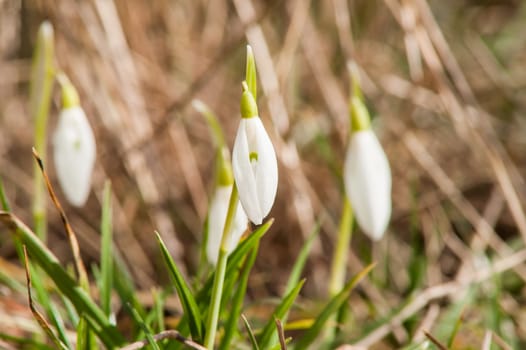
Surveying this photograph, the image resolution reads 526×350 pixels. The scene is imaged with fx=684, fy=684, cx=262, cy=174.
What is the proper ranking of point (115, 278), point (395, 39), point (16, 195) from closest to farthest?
point (115, 278)
point (16, 195)
point (395, 39)

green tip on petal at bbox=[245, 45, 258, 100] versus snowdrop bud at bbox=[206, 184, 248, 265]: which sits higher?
green tip on petal at bbox=[245, 45, 258, 100]

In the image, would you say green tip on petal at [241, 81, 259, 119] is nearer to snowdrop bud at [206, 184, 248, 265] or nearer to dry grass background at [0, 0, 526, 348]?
snowdrop bud at [206, 184, 248, 265]

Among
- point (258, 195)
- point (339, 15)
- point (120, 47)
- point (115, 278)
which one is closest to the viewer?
point (258, 195)

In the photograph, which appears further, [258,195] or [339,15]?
[339,15]

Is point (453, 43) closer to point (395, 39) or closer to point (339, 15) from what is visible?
point (395, 39)

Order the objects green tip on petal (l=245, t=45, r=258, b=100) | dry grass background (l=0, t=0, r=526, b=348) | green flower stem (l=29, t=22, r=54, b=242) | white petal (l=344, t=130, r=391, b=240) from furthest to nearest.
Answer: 1. dry grass background (l=0, t=0, r=526, b=348)
2. green flower stem (l=29, t=22, r=54, b=242)
3. white petal (l=344, t=130, r=391, b=240)
4. green tip on petal (l=245, t=45, r=258, b=100)

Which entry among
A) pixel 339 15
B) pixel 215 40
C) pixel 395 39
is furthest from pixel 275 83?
pixel 395 39

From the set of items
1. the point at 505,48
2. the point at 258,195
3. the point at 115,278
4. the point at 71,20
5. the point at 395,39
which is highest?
the point at 71,20

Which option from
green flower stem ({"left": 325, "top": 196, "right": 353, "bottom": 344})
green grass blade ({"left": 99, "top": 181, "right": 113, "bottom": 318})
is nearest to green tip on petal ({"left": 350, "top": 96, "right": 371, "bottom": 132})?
green flower stem ({"left": 325, "top": 196, "right": 353, "bottom": 344})
